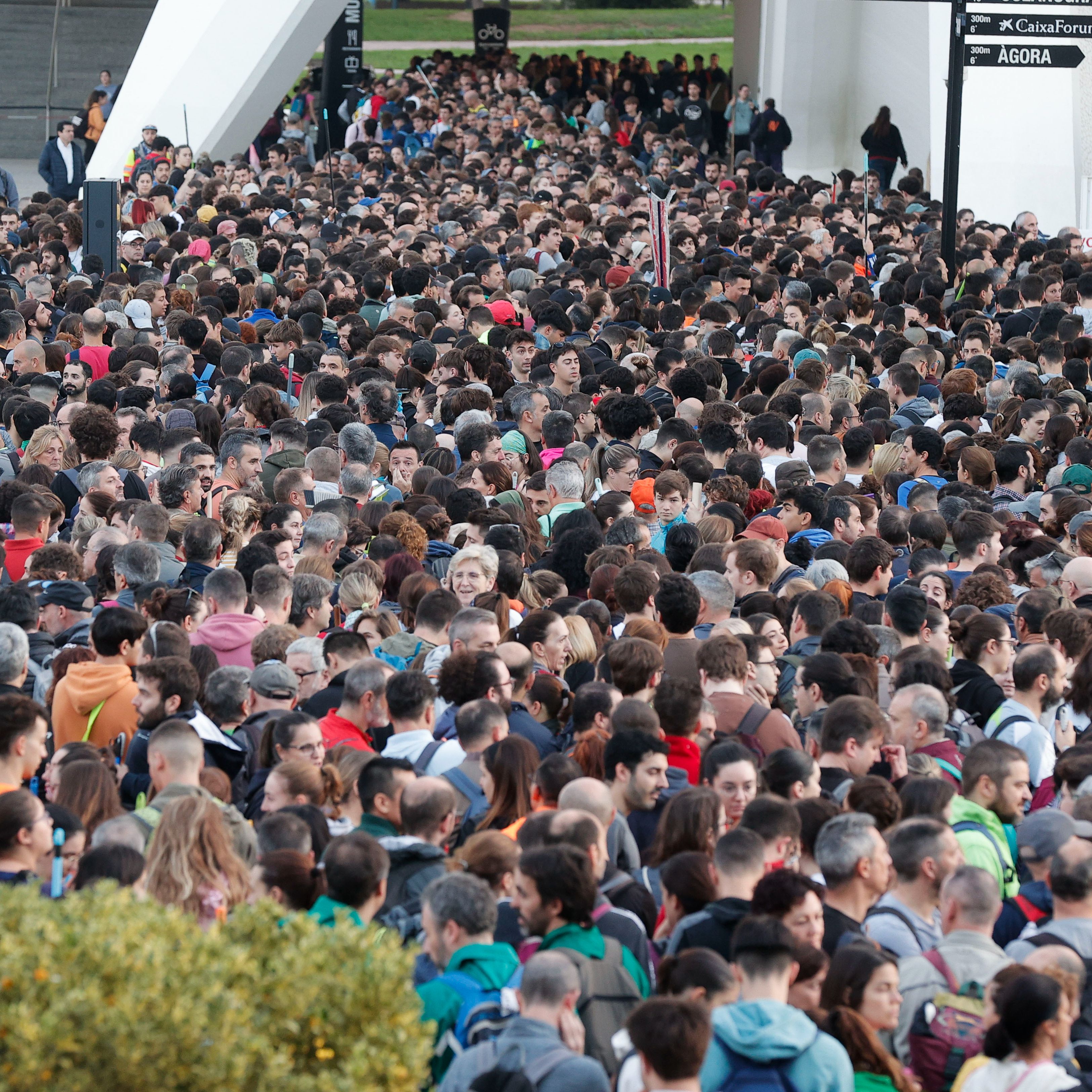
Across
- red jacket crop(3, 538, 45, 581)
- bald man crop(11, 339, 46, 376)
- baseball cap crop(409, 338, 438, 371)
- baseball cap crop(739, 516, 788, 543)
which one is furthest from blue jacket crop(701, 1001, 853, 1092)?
bald man crop(11, 339, 46, 376)

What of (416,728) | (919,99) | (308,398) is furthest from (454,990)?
(919,99)

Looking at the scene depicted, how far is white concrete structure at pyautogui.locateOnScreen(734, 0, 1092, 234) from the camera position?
24.0 meters

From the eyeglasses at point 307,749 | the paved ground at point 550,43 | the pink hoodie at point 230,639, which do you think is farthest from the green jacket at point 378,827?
the paved ground at point 550,43

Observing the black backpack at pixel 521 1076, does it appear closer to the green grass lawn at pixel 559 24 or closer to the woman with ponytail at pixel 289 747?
the woman with ponytail at pixel 289 747

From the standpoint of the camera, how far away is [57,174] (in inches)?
1010

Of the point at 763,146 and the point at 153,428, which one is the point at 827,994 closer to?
the point at 153,428

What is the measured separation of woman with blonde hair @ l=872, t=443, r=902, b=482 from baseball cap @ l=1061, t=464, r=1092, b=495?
1.06 m

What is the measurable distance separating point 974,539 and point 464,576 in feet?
9.04

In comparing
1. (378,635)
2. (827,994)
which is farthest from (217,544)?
(827,994)

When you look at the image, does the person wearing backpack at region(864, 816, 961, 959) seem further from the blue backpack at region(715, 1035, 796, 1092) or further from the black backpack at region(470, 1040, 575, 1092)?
the black backpack at region(470, 1040, 575, 1092)

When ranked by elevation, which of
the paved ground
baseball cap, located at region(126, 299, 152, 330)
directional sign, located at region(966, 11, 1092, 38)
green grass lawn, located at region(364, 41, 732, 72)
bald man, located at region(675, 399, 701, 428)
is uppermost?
the paved ground

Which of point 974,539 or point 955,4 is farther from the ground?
point 955,4

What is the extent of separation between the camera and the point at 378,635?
788 centimetres

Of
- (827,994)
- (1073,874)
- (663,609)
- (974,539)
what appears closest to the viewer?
(827,994)
